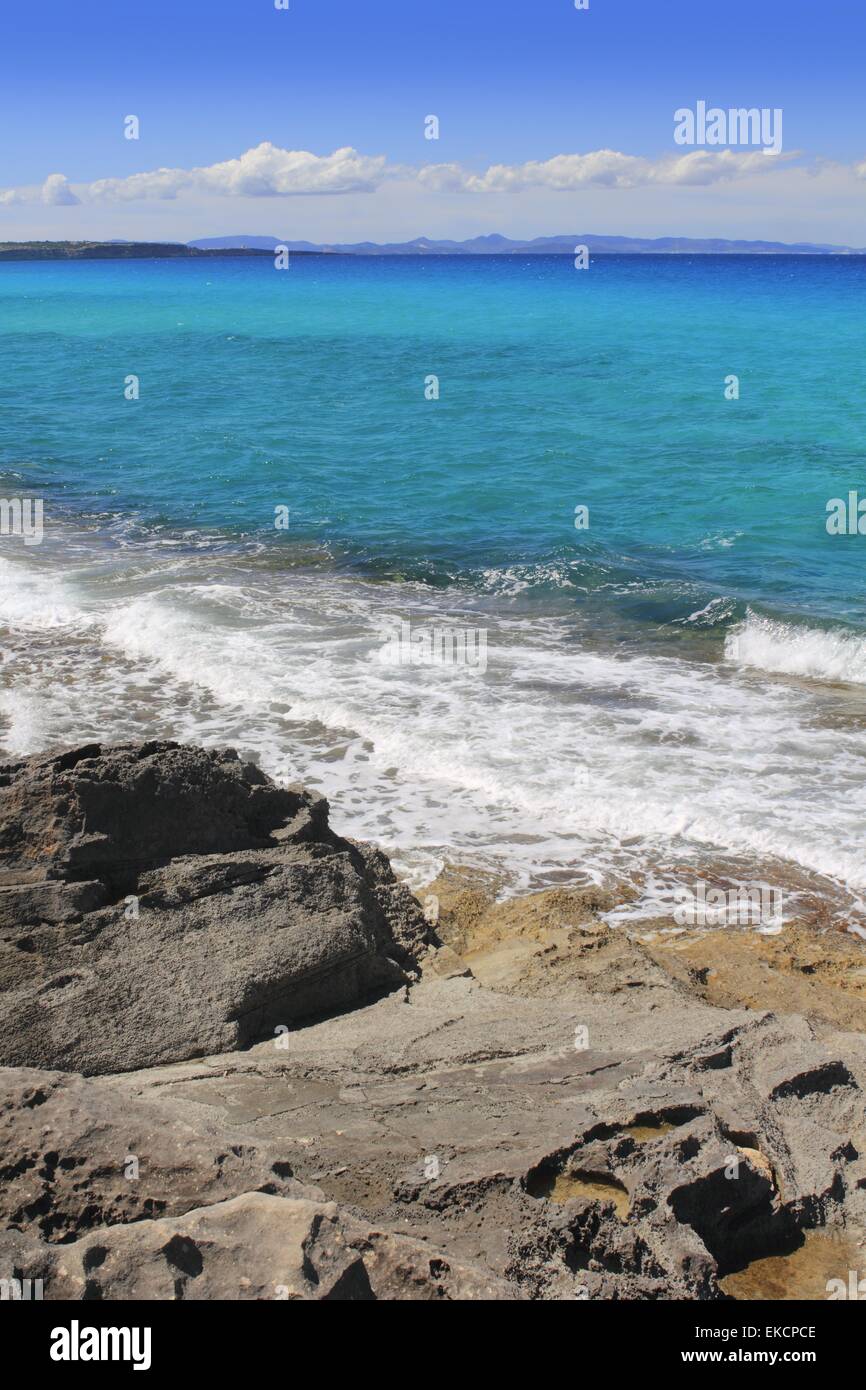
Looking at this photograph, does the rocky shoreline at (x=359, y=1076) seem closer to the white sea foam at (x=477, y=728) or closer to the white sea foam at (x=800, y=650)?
the white sea foam at (x=477, y=728)

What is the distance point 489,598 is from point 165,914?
443 inches

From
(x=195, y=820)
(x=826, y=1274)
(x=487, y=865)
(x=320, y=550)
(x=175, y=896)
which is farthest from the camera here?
(x=320, y=550)

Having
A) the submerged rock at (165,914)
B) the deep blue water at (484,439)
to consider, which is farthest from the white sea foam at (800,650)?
the submerged rock at (165,914)

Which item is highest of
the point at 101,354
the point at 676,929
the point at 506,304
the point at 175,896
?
the point at 506,304

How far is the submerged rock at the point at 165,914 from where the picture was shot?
564cm

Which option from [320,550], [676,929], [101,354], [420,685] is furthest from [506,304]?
[676,929]

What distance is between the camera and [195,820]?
684 cm

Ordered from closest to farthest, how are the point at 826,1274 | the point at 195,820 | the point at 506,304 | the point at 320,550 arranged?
the point at 826,1274 < the point at 195,820 < the point at 320,550 < the point at 506,304

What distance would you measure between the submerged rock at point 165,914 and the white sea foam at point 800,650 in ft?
26.2

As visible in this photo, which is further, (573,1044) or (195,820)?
(195,820)

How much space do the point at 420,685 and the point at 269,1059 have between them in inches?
303

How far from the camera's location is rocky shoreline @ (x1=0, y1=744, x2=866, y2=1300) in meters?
3.99

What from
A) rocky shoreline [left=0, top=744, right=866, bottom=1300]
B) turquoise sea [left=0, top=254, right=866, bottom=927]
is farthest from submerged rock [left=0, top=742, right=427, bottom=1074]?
turquoise sea [left=0, top=254, right=866, bottom=927]
